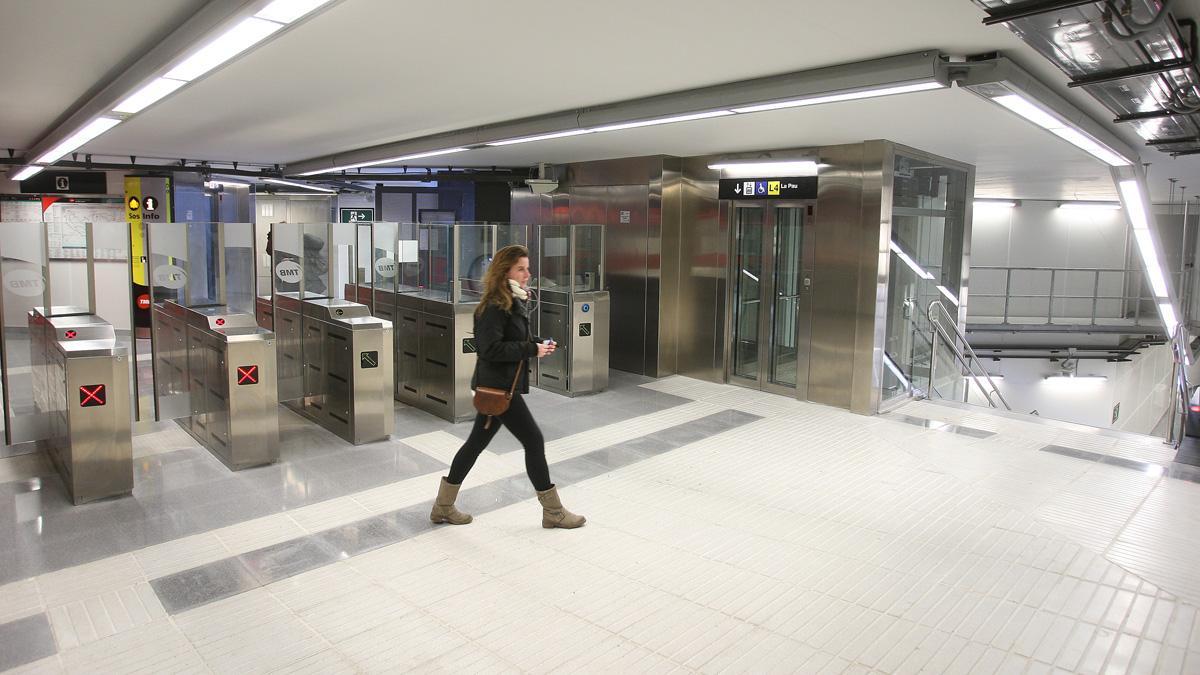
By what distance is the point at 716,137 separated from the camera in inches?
272

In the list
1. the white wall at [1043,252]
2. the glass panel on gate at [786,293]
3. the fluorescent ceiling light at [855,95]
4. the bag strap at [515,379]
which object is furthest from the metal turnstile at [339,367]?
the white wall at [1043,252]

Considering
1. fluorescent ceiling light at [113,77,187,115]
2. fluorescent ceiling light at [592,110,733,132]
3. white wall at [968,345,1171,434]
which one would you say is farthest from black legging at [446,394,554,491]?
white wall at [968,345,1171,434]

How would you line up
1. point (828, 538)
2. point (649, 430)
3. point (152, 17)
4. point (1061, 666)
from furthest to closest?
1. point (649, 430)
2. point (828, 538)
3. point (152, 17)
4. point (1061, 666)

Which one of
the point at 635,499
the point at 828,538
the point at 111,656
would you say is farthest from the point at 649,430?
the point at 111,656

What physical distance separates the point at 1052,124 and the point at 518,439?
4037mm

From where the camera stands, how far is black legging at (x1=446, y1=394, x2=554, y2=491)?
4133mm

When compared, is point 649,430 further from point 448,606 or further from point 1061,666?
point 1061,666

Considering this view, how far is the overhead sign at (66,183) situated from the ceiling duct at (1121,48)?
12650 mm

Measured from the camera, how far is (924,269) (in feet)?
28.0

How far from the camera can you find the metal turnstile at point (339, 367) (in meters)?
5.92

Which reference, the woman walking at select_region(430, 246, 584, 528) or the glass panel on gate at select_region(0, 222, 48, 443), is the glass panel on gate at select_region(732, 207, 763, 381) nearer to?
the woman walking at select_region(430, 246, 584, 528)

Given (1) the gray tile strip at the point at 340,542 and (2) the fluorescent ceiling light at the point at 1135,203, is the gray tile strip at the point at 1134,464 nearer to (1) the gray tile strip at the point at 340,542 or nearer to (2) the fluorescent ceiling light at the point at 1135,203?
A: (2) the fluorescent ceiling light at the point at 1135,203

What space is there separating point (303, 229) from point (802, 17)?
508 cm

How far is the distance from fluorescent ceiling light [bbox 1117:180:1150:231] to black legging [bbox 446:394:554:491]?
6.61 meters
